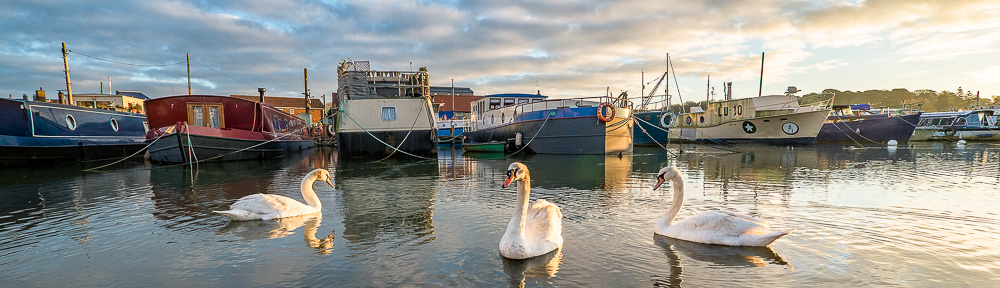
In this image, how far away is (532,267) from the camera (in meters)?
4.65

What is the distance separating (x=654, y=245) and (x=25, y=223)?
982cm

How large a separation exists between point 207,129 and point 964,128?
5272 cm

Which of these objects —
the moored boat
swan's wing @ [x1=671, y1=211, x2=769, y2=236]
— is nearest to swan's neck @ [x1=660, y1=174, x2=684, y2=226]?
swan's wing @ [x1=671, y1=211, x2=769, y2=236]

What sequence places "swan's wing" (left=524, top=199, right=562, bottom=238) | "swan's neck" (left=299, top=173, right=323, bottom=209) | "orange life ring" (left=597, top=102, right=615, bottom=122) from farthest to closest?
"orange life ring" (left=597, top=102, right=615, bottom=122) → "swan's neck" (left=299, top=173, right=323, bottom=209) → "swan's wing" (left=524, top=199, right=562, bottom=238)

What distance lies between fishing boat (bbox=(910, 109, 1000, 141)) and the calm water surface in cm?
3358

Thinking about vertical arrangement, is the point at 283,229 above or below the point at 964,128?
below

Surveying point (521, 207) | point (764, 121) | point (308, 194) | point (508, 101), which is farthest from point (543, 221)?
point (764, 121)

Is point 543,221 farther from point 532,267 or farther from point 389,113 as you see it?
point 389,113

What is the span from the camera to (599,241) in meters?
5.62

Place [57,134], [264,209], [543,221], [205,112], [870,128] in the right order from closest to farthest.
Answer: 1. [543,221]
2. [264,209]
3. [57,134]
4. [205,112]
5. [870,128]

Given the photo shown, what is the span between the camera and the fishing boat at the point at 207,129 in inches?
672

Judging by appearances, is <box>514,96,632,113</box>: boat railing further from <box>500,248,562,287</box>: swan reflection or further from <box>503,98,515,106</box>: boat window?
<box>500,248,562,287</box>: swan reflection

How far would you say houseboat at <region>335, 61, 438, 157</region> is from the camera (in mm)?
19953

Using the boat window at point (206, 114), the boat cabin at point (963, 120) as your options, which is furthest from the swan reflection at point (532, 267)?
the boat cabin at point (963, 120)
